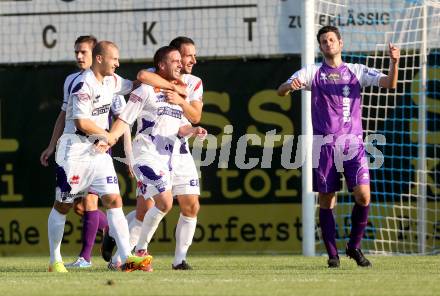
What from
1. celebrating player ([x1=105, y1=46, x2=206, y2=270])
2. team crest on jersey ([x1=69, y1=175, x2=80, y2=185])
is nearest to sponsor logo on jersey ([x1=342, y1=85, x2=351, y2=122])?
celebrating player ([x1=105, y1=46, x2=206, y2=270])

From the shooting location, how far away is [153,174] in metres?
8.98

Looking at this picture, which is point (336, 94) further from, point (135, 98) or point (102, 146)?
point (102, 146)

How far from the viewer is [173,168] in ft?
30.0

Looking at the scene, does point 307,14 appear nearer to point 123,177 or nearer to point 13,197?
point 123,177

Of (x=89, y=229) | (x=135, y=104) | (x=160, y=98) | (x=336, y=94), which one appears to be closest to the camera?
(x=135, y=104)

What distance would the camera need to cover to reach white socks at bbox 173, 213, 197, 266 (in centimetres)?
916

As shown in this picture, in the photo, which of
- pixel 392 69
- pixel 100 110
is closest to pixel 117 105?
pixel 100 110

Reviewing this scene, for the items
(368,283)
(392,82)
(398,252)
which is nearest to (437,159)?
(398,252)

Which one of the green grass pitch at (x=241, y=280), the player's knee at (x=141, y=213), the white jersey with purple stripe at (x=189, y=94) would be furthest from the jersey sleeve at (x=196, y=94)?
the green grass pitch at (x=241, y=280)

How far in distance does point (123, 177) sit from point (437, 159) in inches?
142

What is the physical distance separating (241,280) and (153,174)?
1.61m

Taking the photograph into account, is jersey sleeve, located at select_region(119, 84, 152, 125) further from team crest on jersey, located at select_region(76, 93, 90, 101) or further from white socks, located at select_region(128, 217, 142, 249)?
white socks, located at select_region(128, 217, 142, 249)

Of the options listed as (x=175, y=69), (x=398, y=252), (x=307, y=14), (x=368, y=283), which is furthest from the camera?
(x=398, y=252)

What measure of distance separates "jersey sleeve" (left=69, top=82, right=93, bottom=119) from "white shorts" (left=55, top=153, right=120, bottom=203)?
38 centimetres
